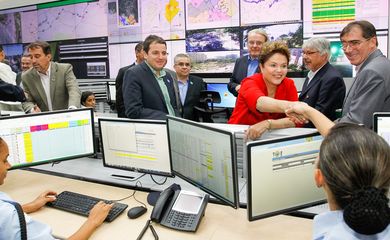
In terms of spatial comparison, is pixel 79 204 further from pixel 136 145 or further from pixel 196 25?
pixel 196 25

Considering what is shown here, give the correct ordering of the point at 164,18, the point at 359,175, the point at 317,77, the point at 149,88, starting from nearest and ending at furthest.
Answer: the point at 359,175, the point at 149,88, the point at 317,77, the point at 164,18

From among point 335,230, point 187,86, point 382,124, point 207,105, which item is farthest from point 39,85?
point 335,230

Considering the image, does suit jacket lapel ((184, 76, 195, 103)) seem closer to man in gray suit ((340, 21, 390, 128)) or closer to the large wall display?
the large wall display

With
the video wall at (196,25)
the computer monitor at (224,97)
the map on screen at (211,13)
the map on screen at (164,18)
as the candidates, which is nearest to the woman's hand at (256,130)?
the video wall at (196,25)

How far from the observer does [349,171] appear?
2.81ft

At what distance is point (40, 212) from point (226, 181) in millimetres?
937

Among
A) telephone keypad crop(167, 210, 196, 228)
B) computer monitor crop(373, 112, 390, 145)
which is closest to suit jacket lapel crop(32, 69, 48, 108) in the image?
telephone keypad crop(167, 210, 196, 228)

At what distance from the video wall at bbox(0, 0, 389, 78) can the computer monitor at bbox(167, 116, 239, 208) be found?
2.69 metres

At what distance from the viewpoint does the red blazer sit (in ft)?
6.56

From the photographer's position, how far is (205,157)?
1.61 metres

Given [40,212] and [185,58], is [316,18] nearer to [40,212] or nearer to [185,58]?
[185,58]

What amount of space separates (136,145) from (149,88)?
70 cm

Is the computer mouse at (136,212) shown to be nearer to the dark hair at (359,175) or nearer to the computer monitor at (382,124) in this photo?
the dark hair at (359,175)

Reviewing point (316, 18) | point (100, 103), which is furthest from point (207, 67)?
point (100, 103)
